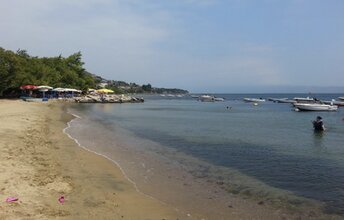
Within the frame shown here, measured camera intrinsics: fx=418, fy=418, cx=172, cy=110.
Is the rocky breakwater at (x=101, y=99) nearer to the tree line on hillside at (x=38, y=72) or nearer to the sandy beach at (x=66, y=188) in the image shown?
the tree line on hillside at (x=38, y=72)

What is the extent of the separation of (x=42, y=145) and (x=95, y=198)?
33.5 ft

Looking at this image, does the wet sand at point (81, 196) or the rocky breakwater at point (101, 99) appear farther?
the rocky breakwater at point (101, 99)

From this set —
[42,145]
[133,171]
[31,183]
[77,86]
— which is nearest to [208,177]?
[133,171]

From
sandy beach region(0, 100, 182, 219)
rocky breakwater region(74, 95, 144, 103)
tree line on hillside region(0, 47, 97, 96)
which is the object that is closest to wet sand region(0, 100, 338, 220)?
sandy beach region(0, 100, 182, 219)

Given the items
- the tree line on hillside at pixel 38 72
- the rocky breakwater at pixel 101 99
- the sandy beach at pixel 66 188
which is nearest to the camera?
the sandy beach at pixel 66 188

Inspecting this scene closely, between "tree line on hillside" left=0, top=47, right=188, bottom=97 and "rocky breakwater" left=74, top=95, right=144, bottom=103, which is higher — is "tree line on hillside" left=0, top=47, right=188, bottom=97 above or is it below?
above

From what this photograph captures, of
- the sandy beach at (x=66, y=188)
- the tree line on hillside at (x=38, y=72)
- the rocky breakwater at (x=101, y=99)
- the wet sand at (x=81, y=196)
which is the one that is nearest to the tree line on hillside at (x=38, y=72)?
the tree line on hillside at (x=38, y=72)

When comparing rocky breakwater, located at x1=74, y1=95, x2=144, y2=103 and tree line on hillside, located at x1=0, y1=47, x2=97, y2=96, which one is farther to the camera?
rocky breakwater, located at x1=74, y1=95, x2=144, y2=103

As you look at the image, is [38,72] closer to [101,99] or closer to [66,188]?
[101,99]

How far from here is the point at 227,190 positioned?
14398mm

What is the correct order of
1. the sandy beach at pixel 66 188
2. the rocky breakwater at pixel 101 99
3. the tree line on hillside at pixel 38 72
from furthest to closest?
the rocky breakwater at pixel 101 99, the tree line on hillside at pixel 38 72, the sandy beach at pixel 66 188

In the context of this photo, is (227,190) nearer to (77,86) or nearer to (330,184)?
(330,184)

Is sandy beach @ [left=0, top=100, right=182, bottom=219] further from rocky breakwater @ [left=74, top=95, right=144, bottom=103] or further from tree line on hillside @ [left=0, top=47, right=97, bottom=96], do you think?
rocky breakwater @ [left=74, top=95, right=144, bottom=103]

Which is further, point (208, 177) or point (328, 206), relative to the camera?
point (208, 177)
